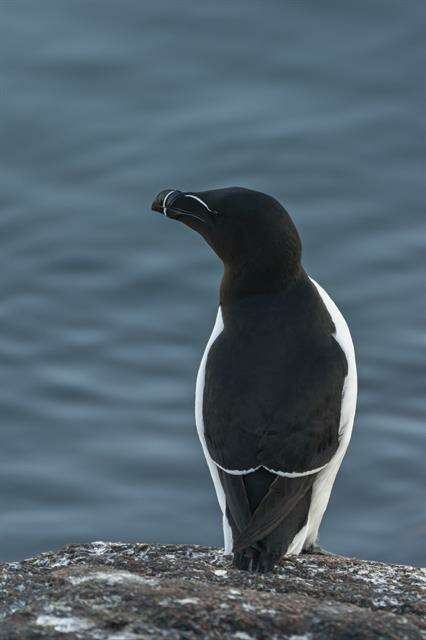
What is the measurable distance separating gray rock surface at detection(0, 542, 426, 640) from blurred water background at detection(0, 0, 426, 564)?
5009 mm

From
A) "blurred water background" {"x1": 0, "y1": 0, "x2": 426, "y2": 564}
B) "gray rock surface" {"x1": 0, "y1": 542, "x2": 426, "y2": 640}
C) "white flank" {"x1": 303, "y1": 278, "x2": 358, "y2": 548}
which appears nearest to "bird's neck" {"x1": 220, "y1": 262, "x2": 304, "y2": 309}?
"white flank" {"x1": 303, "y1": 278, "x2": 358, "y2": 548}

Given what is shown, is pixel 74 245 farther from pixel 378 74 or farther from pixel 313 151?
pixel 378 74

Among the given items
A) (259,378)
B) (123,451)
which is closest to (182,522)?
(123,451)

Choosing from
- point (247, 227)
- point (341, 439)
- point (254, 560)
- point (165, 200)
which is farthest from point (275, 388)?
point (165, 200)

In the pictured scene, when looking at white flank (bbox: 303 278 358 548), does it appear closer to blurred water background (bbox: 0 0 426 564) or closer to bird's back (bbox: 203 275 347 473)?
bird's back (bbox: 203 275 347 473)

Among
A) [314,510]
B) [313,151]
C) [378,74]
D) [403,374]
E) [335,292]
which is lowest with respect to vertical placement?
[314,510]

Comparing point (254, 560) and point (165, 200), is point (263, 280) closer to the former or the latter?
→ point (165, 200)

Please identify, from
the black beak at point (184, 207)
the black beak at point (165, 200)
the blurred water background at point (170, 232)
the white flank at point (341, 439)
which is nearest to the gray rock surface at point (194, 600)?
the white flank at point (341, 439)

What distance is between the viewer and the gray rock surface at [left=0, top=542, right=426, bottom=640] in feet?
15.4

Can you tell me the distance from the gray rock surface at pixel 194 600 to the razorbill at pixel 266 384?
0.45 meters

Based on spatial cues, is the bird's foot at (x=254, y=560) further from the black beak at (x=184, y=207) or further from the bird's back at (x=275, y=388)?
the black beak at (x=184, y=207)

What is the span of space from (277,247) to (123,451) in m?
4.57

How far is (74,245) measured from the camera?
1370 cm

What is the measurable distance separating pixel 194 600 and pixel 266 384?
1.82 m
